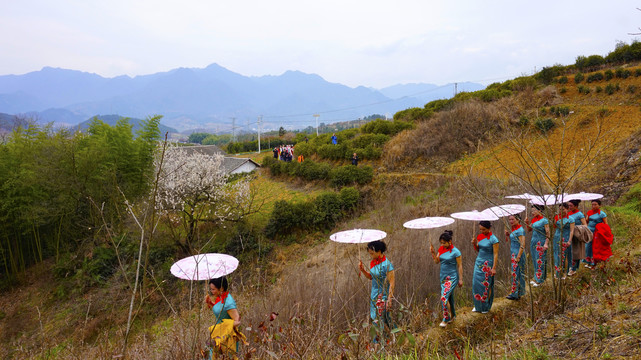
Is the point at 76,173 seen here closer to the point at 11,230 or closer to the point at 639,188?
the point at 11,230

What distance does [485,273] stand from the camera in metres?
4.51

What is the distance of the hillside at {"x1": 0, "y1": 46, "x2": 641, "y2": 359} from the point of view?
2.85 metres

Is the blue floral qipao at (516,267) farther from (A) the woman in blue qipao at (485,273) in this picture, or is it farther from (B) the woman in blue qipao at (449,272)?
(B) the woman in blue qipao at (449,272)

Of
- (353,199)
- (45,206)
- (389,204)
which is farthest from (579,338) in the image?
(45,206)

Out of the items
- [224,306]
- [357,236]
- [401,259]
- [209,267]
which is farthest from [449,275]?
[209,267]

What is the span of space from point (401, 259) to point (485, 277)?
1715 mm

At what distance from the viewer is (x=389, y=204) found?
12.6 meters

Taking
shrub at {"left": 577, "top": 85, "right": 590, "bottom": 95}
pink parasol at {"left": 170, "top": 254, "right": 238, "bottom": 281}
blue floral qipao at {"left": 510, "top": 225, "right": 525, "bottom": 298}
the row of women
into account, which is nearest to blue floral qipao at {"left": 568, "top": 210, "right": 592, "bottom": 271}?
the row of women

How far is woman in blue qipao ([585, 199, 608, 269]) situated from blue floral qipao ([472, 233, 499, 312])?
95.6 inches

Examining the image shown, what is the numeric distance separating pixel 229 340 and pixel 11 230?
15248mm

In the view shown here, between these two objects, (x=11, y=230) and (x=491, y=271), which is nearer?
(x=491, y=271)

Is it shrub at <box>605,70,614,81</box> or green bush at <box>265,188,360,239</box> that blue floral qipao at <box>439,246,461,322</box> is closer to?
green bush at <box>265,188,360,239</box>

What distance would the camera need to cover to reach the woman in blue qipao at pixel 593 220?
559cm

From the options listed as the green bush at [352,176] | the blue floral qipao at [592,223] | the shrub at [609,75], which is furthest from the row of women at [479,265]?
the shrub at [609,75]
